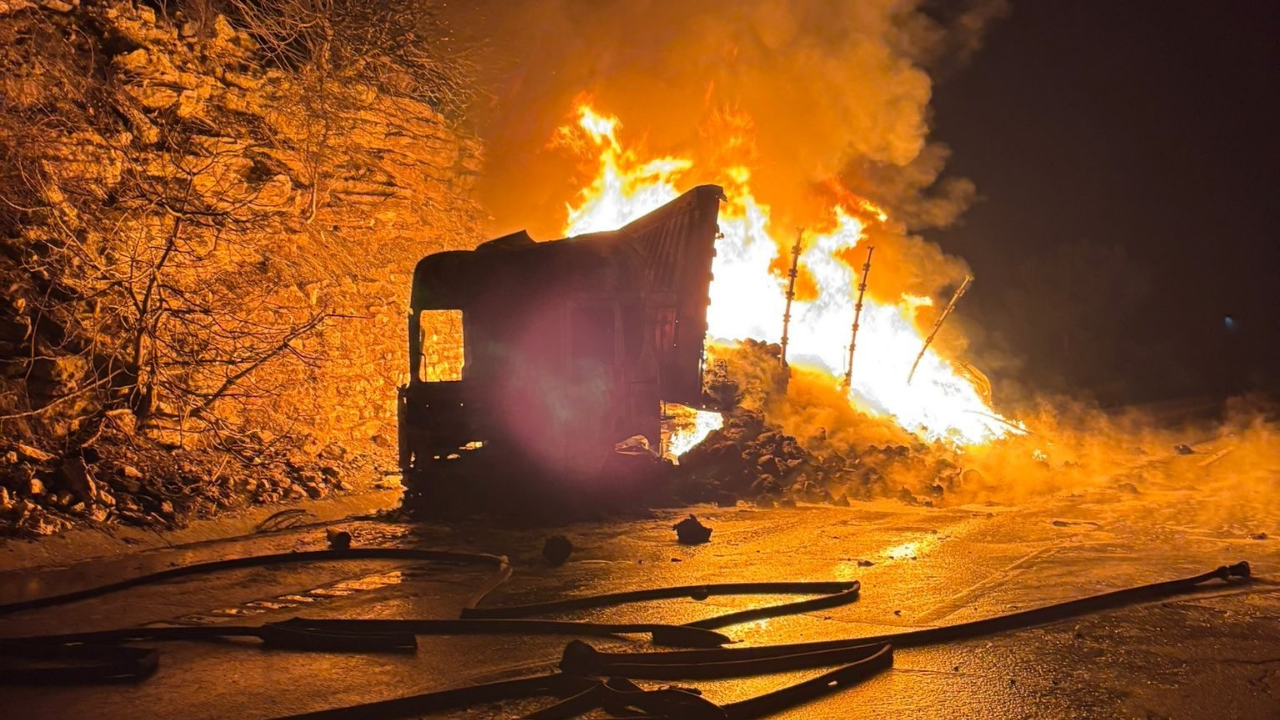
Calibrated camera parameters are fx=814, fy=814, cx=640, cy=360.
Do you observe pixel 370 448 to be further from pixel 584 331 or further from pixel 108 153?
pixel 108 153

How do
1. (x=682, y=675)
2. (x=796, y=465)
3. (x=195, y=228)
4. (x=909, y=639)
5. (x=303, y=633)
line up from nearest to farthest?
1. (x=682, y=675)
2. (x=303, y=633)
3. (x=909, y=639)
4. (x=195, y=228)
5. (x=796, y=465)

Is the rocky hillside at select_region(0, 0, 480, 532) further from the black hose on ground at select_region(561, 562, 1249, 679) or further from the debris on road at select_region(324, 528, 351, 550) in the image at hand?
the black hose on ground at select_region(561, 562, 1249, 679)

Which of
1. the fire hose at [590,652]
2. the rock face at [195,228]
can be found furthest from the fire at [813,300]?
the fire hose at [590,652]

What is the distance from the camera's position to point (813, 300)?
68.5 ft

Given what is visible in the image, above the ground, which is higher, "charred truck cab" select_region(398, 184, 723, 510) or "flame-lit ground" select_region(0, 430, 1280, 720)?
"charred truck cab" select_region(398, 184, 723, 510)

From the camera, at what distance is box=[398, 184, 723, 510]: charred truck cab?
942 centimetres

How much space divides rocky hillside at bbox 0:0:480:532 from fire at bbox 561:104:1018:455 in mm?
5352

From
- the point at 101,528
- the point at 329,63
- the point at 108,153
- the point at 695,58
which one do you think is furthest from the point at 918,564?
the point at 695,58

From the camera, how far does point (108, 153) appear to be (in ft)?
28.8

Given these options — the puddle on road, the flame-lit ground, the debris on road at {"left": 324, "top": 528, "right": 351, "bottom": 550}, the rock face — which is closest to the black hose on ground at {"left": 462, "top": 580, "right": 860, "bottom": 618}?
the flame-lit ground

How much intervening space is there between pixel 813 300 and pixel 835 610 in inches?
615

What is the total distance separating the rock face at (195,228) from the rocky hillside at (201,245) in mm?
26

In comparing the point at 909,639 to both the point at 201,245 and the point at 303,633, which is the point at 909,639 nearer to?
the point at 303,633

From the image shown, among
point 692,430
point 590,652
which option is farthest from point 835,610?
point 692,430
